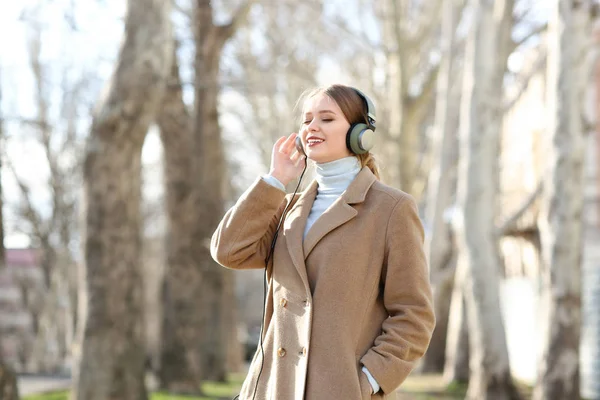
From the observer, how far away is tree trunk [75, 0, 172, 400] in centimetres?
914

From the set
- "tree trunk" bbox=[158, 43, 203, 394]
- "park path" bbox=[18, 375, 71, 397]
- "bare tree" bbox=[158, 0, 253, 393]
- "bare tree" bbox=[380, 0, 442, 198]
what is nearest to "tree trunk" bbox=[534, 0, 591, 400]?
"bare tree" bbox=[158, 0, 253, 393]

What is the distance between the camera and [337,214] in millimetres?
3510

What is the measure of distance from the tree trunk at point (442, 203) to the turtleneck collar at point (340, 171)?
12556 millimetres

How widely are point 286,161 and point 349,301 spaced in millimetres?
647

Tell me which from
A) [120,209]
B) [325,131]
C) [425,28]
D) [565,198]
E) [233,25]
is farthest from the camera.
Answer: [425,28]

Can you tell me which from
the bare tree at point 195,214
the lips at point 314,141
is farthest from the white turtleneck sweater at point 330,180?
the bare tree at point 195,214

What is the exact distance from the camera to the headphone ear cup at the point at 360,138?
3.53 m

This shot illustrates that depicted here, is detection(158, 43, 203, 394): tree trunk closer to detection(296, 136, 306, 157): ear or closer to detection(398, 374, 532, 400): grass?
detection(398, 374, 532, 400): grass

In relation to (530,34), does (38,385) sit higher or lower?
lower

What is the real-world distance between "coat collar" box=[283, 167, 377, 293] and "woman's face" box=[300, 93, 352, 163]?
0.45 feet

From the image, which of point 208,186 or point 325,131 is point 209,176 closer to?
point 208,186

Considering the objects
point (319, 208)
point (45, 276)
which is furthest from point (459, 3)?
point (45, 276)

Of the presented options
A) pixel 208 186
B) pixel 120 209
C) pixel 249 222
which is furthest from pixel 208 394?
pixel 249 222

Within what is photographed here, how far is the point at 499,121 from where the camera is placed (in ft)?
40.7
